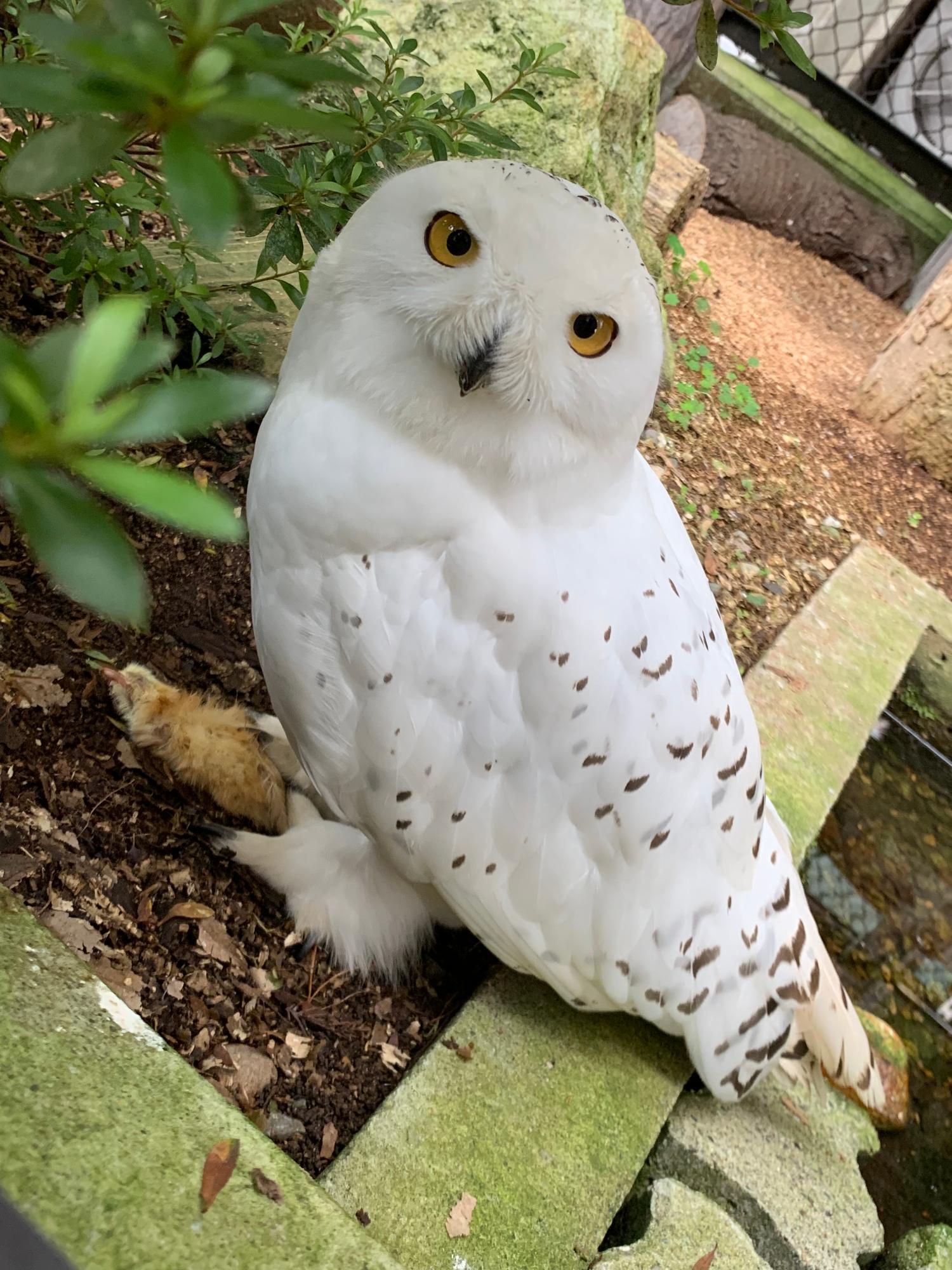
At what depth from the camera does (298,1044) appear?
1735mm

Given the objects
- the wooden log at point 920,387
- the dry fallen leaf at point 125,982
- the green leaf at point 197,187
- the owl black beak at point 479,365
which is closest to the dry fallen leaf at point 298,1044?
the dry fallen leaf at point 125,982

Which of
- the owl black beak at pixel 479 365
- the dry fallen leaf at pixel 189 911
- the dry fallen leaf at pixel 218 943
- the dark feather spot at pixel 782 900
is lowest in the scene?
the dry fallen leaf at pixel 218 943

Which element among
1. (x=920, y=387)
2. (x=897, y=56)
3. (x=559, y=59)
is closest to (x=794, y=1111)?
(x=559, y=59)

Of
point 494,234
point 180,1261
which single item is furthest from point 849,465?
point 180,1261

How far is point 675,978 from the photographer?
174 centimetres

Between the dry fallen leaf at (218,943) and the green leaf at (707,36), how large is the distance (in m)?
1.62

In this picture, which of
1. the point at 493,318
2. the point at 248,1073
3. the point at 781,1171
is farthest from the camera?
the point at 781,1171

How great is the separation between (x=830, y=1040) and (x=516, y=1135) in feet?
2.26

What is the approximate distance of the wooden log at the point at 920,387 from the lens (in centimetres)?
533

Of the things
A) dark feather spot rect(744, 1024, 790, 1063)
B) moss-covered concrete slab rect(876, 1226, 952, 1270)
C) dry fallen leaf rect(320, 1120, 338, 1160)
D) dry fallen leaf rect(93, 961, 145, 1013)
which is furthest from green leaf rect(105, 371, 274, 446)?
moss-covered concrete slab rect(876, 1226, 952, 1270)

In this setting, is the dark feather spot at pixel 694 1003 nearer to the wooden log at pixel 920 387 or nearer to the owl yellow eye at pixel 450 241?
the owl yellow eye at pixel 450 241

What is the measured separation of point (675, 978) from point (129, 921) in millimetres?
1005

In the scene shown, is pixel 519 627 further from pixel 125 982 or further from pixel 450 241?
pixel 125 982

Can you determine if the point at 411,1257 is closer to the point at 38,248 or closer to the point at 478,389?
the point at 478,389
